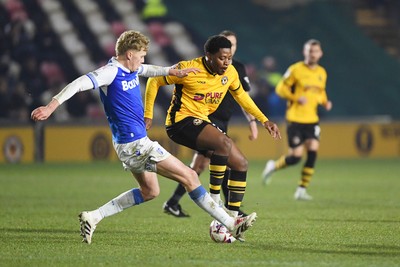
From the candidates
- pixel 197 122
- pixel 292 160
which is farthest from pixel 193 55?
pixel 197 122

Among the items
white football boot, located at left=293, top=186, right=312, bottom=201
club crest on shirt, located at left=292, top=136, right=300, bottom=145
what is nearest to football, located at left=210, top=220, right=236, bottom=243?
white football boot, located at left=293, top=186, right=312, bottom=201

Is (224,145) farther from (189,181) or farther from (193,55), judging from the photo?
(193,55)

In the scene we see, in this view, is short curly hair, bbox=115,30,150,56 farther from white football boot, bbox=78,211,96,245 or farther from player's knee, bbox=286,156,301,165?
player's knee, bbox=286,156,301,165

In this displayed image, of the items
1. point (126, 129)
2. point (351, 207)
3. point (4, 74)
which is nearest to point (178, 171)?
point (126, 129)

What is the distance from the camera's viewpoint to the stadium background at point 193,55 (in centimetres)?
2114

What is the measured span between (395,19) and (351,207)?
19318 millimetres

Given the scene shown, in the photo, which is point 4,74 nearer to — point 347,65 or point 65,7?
point 65,7

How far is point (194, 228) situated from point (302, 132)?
15.9 ft

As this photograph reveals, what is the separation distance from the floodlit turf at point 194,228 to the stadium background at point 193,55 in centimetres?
395

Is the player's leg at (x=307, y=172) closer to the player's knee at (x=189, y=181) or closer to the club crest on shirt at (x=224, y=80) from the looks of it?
the club crest on shirt at (x=224, y=80)

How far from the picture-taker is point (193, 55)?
2647cm

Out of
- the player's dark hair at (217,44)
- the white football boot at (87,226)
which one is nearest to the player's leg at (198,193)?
the white football boot at (87,226)

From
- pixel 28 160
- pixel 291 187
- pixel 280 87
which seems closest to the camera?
pixel 280 87

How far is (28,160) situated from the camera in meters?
20.4
